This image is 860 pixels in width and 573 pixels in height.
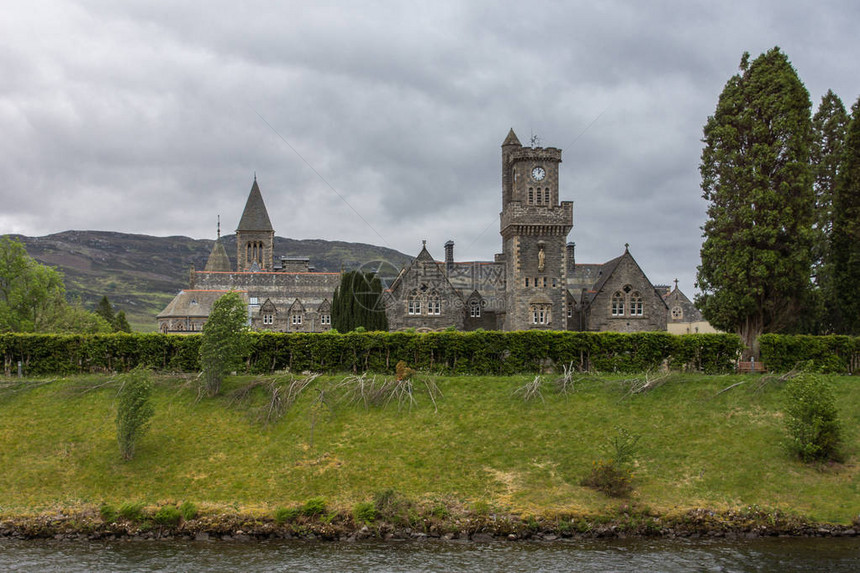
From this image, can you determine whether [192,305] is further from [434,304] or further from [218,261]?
[434,304]

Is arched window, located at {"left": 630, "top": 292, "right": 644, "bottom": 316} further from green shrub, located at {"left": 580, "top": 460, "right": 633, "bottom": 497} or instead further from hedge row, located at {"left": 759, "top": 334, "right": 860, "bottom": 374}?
green shrub, located at {"left": 580, "top": 460, "right": 633, "bottom": 497}

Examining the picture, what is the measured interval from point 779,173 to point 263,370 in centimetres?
3454

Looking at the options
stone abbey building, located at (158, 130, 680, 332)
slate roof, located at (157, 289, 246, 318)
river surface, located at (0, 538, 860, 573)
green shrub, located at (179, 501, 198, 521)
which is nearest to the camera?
river surface, located at (0, 538, 860, 573)

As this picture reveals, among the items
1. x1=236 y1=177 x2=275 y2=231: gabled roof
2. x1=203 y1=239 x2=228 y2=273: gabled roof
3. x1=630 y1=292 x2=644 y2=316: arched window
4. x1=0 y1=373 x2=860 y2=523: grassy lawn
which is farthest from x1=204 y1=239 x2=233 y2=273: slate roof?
x1=0 y1=373 x2=860 y2=523: grassy lawn

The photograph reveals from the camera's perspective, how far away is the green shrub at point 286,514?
2552 centimetres

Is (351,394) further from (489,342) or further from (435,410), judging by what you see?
(489,342)

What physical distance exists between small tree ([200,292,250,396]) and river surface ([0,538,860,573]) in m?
12.0

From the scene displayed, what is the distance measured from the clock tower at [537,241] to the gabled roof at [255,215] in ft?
237

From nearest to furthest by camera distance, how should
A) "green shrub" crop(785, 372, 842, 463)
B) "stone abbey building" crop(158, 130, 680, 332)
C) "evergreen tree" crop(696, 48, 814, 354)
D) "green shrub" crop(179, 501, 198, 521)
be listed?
1. "green shrub" crop(179, 501, 198, 521)
2. "green shrub" crop(785, 372, 842, 463)
3. "evergreen tree" crop(696, 48, 814, 354)
4. "stone abbey building" crop(158, 130, 680, 332)

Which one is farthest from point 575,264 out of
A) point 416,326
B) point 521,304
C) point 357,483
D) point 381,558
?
point 381,558

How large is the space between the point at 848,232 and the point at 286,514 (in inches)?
1518

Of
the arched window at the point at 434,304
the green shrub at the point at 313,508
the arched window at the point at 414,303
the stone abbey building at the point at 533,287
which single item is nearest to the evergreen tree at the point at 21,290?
the stone abbey building at the point at 533,287

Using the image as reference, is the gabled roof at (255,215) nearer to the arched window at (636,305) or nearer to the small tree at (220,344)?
the arched window at (636,305)

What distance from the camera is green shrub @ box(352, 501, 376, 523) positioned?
25672mm
